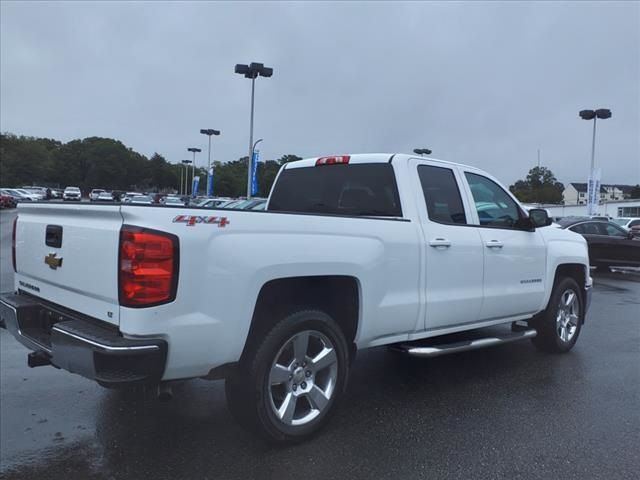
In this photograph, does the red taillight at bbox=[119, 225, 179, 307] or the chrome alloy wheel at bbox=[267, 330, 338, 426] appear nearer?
the red taillight at bbox=[119, 225, 179, 307]

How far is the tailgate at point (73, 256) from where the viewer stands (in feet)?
9.76

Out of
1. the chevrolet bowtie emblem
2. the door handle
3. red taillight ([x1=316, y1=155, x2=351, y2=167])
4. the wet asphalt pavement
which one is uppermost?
red taillight ([x1=316, y1=155, x2=351, y2=167])

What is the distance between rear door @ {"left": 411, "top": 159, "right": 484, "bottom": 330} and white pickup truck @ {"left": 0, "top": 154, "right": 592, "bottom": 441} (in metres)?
0.01

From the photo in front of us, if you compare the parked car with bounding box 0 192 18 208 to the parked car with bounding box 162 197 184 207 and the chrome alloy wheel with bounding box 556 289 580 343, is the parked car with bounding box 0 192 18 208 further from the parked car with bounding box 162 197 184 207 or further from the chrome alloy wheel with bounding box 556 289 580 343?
the chrome alloy wheel with bounding box 556 289 580 343

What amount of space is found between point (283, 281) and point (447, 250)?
5.19 feet

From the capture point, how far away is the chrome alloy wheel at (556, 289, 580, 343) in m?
5.95

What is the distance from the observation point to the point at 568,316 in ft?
19.9

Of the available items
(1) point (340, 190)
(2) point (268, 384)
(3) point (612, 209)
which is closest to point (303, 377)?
(2) point (268, 384)

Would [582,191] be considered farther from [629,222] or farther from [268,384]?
[268,384]

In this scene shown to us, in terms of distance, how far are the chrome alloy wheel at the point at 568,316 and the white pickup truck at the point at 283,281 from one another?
77 cm

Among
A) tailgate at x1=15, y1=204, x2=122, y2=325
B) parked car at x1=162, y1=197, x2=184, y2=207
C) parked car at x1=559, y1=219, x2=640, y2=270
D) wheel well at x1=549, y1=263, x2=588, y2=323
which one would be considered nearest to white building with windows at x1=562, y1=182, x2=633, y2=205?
parked car at x1=162, y1=197, x2=184, y2=207

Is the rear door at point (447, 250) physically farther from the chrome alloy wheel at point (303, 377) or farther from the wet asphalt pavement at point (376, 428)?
the chrome alloy wheel at point (303, 377)

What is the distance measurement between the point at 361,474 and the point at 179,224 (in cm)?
179

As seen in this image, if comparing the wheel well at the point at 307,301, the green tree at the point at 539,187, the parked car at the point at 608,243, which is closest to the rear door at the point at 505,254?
the wheel well at the point at 307,301
